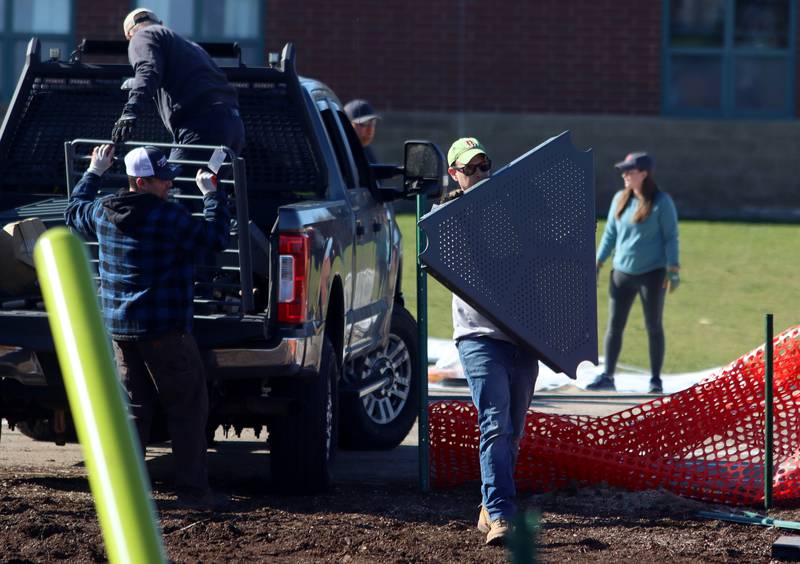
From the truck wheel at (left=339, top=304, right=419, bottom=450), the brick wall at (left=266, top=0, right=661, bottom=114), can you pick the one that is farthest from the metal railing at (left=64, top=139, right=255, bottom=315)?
the brick wall at (left=266, top=0, right=661, bottom=114)

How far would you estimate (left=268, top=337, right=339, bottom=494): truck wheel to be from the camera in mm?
6547

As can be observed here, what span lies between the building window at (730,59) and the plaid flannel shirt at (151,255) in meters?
17.4

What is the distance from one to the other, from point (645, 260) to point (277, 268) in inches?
216

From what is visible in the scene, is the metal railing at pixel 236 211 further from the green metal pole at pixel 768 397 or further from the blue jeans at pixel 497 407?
the green metal pole at pixel 768 397

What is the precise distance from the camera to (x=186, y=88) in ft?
23.7

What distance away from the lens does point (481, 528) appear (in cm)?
601

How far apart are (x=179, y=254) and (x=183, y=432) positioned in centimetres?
82

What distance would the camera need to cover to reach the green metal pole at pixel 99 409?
2.85ft

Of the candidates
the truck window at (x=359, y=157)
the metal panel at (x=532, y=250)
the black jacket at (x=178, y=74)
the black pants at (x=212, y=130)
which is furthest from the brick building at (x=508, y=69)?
the metal panel at (x=532, y=250)

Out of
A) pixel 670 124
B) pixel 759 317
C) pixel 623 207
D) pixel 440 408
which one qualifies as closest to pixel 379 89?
pixel 670 124

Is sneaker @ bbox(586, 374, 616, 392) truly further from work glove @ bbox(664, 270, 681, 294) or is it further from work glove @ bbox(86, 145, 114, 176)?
work glove @ bbox(86, 145, 114, 176)

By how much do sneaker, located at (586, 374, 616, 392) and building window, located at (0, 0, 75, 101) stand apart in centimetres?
1365

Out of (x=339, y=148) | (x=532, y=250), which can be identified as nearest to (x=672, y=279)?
(x=339, y=148)

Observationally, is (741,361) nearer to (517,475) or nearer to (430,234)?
(517,475)
